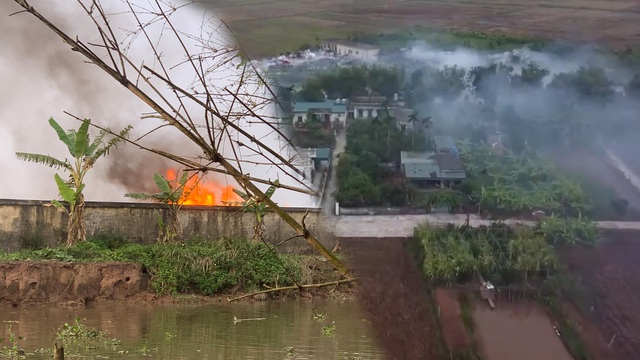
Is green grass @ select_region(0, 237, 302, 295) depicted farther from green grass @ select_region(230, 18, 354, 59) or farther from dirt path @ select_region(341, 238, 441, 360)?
dirt path @ select_region(341, 238, 441, 360)

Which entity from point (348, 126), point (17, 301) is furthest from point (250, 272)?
point (348, 126)

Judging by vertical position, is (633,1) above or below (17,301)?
above

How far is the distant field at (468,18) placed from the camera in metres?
0.94

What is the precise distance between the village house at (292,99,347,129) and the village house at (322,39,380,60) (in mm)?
62

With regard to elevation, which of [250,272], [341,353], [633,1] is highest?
[633,1]

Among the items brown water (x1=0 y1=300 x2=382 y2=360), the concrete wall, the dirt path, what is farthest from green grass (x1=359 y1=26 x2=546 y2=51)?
the concrete wall

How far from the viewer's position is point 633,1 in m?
0.96

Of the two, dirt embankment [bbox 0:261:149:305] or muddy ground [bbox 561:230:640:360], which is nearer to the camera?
muddy ground [bbox 561:230:640:360]

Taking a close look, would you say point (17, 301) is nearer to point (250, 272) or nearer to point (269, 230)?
point (250, 272)

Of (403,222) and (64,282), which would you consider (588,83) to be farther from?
(64,282)

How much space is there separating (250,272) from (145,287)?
1.02 m

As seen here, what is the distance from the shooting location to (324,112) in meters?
0.97

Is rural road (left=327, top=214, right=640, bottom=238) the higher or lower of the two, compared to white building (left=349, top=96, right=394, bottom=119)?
lower

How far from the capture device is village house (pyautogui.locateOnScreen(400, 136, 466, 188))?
877mm
